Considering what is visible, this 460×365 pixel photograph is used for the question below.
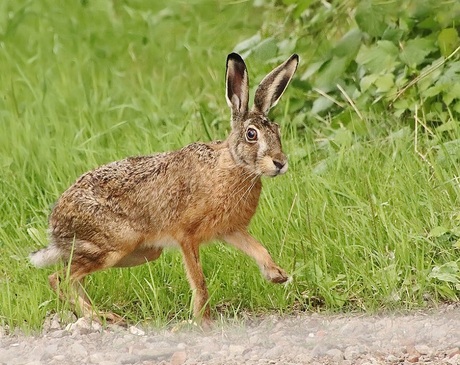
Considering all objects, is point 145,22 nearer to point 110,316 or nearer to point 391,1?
point 391,1

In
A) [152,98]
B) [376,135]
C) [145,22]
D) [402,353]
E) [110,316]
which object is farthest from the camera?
[145,22]

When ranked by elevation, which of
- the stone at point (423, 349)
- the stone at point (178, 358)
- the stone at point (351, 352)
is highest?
the stone at point (178, 358)

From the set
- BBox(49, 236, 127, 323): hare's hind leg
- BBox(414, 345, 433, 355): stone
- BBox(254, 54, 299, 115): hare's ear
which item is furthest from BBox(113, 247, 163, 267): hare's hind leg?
BBox(414, 345, 433, 355): stone

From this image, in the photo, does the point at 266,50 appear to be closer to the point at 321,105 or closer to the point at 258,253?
the point at 321,105

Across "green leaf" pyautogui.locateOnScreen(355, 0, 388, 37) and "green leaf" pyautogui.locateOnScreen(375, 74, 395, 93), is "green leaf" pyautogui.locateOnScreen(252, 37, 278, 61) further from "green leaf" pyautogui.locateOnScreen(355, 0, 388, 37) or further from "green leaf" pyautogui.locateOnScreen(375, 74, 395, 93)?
"green leaf" pyautogui.locateOnScreen(375, 74, 395, 93)

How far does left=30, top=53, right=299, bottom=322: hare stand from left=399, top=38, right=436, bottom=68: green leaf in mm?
1740

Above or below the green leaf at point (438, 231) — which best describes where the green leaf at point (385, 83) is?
above

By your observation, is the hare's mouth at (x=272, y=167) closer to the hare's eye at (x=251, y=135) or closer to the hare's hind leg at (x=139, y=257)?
the hare's eye at (x=251, y=135)

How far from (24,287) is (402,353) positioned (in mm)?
2028

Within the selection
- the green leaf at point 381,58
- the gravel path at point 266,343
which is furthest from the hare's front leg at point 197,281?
the green leaf at point 381,58

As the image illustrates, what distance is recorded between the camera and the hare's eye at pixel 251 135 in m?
6.43

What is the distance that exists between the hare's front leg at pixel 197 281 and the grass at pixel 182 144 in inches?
7.2

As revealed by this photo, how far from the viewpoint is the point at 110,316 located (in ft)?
21.0

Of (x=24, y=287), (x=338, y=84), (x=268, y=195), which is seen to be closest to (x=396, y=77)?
(x=338, y=84)
